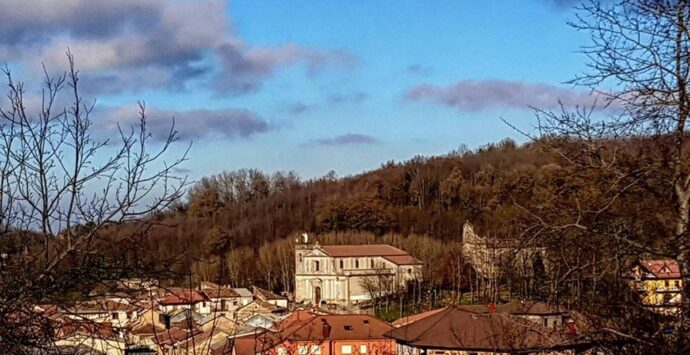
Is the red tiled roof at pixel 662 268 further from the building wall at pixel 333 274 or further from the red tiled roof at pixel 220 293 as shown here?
the building wall at pixel 333 274

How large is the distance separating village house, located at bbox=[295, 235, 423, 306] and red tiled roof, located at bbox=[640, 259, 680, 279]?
182ft

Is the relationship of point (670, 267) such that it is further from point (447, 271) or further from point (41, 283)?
point (447, 271)

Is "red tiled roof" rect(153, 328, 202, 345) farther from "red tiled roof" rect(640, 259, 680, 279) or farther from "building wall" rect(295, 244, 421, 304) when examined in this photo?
"building wall" rect(295, 244, 421, 304)

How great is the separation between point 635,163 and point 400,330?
Answer: 21902 mm

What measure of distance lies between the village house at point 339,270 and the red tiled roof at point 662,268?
2188 inches

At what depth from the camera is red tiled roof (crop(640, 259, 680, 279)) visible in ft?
16.2

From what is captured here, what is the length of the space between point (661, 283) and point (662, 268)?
92 cm

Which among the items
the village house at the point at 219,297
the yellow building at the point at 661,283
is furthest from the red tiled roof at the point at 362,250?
the yellow building at the point at 661,283

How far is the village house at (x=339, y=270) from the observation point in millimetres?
61781

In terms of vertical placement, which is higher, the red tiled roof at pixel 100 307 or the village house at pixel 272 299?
the red tiled roof at pixel 100 307

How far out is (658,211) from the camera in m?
4.88

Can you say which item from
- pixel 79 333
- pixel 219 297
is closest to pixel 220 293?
pixel 219 297

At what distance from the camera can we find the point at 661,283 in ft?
18.8

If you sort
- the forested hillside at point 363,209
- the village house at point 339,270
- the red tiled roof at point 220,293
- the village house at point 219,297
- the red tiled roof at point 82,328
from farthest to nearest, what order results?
the forested hillside at point 363,209 < the village house at point 339,270 < the village house at point 219,297 < the red tiled roof at point 220,293 < the red tiled roof at point 82,328
